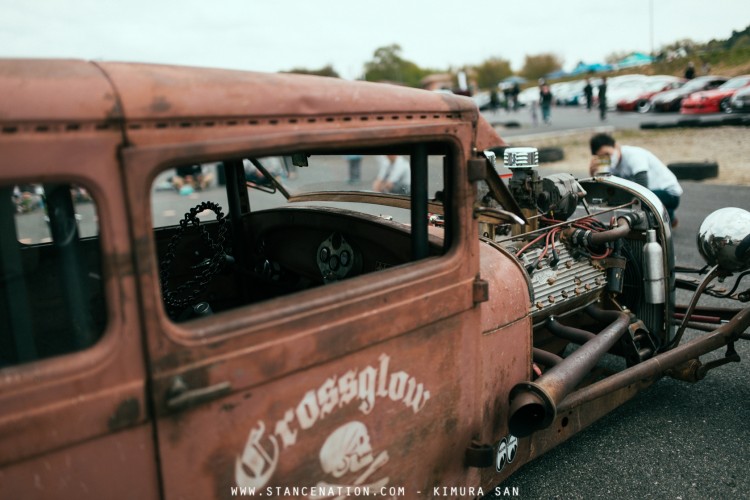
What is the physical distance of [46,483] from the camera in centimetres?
134

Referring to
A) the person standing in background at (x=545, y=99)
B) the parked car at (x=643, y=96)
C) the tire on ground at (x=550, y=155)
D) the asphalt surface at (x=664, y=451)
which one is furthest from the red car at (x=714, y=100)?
the asphalt surface at (x=664, y=451)

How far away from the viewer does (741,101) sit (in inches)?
734

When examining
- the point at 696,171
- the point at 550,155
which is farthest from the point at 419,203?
the point at 550,155

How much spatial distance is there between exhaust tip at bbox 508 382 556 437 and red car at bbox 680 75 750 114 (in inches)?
818

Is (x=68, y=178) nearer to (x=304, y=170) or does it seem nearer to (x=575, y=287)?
(x=304, y=170)

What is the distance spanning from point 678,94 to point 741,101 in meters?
4.62

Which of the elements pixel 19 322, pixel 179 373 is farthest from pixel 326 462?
pixel 19 322

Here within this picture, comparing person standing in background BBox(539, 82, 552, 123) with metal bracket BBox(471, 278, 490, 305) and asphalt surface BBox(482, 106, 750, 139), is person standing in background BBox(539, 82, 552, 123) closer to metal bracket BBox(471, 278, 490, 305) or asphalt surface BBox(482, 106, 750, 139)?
asphalt surface BBox(482, 106, 750, 139)

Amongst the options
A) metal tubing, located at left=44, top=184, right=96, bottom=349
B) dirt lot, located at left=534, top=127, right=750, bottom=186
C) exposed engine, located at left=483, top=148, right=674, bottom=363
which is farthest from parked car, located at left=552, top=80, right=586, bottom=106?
metal tubing, located at left=44, top=184, right=96, bottom=349

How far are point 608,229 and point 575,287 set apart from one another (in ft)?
1.40

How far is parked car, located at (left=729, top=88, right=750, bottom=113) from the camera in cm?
1847

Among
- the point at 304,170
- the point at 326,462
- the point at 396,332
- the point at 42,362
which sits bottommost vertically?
the point at 326,462

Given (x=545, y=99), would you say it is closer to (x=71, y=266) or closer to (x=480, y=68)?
(x=71, y=266)

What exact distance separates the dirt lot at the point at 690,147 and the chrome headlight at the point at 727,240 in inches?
312
